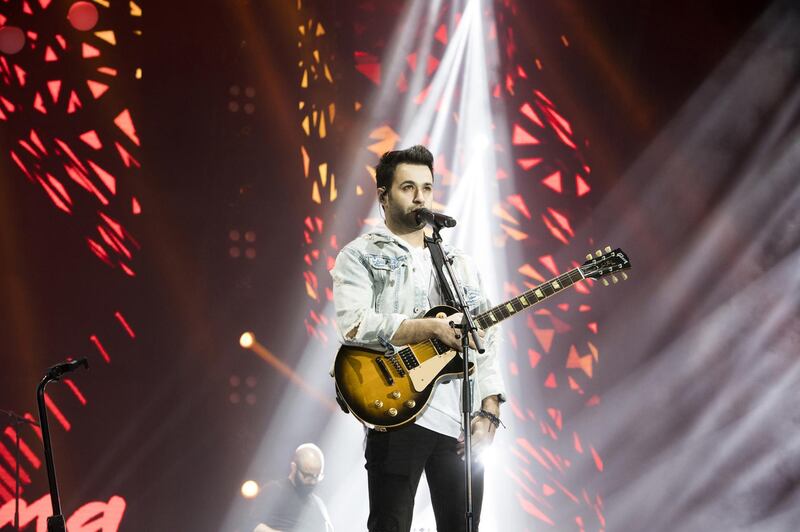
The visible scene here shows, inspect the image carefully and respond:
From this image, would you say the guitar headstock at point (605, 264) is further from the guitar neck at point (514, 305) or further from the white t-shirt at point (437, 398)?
the white t-shirt at point (437, 398)

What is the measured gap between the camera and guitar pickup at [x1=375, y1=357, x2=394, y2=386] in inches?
93.6

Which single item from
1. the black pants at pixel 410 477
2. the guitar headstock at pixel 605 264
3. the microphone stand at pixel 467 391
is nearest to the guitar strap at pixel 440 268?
the microphone stand at pixel 467 391

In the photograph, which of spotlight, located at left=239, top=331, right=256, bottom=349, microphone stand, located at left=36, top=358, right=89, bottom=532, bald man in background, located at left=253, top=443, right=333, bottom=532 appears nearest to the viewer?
microphone stand, located at left=36, top=358, right=89, bottom=532

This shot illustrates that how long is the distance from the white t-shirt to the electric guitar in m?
0.05

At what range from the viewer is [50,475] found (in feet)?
10.9

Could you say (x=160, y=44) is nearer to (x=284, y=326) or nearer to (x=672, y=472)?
(x=284, y=326)

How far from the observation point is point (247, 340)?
16.4 feet

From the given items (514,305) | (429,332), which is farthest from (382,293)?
(514,305)

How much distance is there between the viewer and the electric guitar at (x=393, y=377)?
2.33m

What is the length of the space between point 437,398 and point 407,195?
0.65 m

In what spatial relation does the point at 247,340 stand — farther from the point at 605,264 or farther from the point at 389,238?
the point at 605,264

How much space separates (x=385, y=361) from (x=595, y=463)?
355cm

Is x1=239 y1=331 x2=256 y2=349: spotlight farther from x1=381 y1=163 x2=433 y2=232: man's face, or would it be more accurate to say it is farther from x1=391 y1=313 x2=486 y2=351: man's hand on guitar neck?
x1=391 y1=313 x2=486 y2=351: man's hand on guitar neck

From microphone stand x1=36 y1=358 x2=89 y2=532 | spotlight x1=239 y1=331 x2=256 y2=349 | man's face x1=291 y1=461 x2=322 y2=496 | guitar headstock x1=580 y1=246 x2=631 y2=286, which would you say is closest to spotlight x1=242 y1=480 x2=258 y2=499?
man's face x1=291 y1=461 x2=322 y2=496
